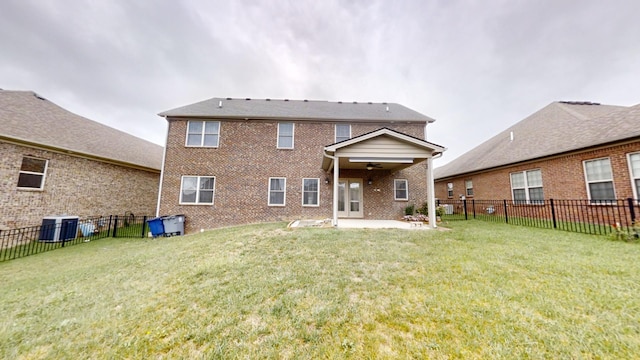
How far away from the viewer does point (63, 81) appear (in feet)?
59.7

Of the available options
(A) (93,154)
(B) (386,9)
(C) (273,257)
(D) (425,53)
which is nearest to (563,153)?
(D) (425,53)

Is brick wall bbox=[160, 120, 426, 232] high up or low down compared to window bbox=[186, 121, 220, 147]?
down

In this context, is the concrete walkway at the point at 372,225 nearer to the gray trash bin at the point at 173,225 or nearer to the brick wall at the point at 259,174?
the brick wall at the point at 259,174

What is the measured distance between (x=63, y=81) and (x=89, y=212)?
15694 millimetres

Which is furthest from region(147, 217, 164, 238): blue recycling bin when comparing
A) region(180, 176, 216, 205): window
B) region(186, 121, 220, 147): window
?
region(186, 121, 220, 147): window

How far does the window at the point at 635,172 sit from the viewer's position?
7492 mm

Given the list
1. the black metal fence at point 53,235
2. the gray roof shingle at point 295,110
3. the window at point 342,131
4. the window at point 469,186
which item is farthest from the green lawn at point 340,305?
the window at point 469,186

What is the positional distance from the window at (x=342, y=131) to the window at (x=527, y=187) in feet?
31.2

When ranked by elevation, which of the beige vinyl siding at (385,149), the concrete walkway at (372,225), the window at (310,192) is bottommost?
the concrete walkway at (372,225)

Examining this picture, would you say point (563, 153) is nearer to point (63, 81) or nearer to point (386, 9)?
point (386, 9)

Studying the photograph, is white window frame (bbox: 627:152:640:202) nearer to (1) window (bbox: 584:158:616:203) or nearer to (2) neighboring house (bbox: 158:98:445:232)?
(1) window (bbox: 584:158:616:203)

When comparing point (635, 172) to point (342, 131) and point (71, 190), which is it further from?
point (71, 190)

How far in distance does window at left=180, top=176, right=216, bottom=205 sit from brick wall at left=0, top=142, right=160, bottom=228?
444 cm

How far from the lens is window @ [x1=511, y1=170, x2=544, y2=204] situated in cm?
1075
